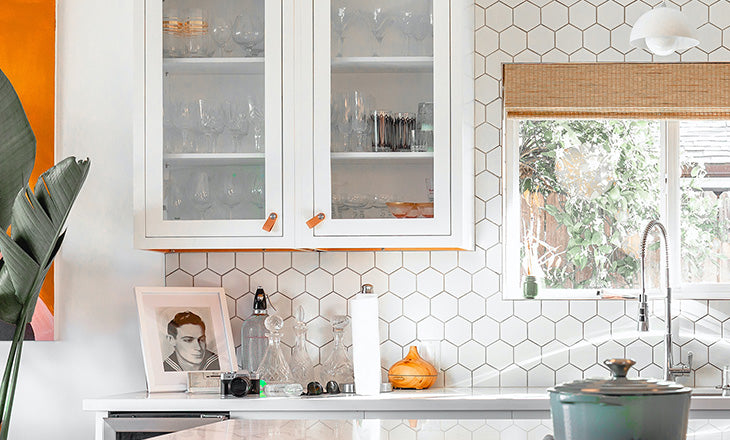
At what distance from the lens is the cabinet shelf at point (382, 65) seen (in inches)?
108

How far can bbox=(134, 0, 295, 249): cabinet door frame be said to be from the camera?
2730 millimetres

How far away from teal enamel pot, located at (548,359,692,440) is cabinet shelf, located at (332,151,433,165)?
1904 mm

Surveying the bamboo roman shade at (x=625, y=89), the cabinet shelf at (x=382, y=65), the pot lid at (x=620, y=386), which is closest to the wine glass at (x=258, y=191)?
the cabinet shelf at (x=382, y=65)

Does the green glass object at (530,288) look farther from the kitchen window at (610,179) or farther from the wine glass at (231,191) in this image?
the wine glass at (231,191)

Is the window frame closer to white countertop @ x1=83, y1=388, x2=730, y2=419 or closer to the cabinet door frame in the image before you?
white countertop @ x1=83, y1=388, x2=730, y2=419

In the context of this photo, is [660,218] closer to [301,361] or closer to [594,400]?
[301,361]

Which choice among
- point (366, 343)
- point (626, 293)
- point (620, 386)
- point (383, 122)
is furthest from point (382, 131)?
point (620, 386)

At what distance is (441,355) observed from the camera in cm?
300

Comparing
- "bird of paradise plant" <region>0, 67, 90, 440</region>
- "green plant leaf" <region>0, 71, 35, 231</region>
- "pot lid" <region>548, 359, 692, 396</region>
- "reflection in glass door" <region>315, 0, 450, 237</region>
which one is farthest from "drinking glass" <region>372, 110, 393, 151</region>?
"pot lid" <region>548, 359, 692, 396</region>

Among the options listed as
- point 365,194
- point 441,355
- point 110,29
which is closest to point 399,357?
point 441,355

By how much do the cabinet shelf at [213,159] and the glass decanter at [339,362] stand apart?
0.65 meters

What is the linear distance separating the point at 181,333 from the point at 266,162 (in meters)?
0.70

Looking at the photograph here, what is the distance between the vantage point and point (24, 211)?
2.41 metres

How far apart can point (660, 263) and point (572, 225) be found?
0.36 m
